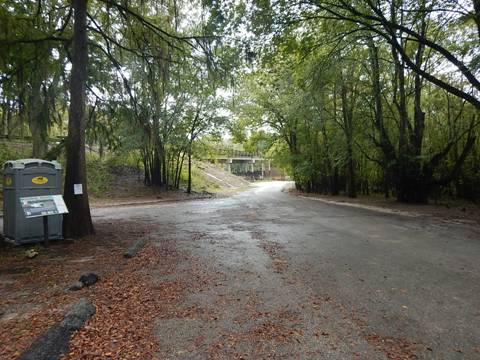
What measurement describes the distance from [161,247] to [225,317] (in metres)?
3.24

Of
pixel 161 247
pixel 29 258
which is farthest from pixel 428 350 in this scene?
pixel 29 258

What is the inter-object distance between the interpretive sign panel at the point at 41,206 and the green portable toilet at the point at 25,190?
608 millimetres

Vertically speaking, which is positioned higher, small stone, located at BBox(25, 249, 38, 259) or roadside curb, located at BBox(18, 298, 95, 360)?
roadside curb, located at BBox(18, 298, 95, 360)

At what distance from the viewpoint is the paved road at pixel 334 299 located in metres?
2.41

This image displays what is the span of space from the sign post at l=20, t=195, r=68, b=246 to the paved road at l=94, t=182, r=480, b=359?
240 cm

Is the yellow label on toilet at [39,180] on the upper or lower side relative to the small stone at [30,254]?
upper

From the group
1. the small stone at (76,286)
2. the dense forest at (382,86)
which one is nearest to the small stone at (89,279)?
the small stone at (76,286)

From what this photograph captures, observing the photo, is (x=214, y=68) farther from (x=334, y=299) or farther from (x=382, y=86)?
(x=382, y=86)

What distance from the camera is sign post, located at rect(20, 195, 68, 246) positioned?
4.84 metres

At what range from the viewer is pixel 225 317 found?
115 inches

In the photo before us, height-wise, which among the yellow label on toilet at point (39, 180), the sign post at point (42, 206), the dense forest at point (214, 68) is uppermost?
the dense forest at point (214, 68)

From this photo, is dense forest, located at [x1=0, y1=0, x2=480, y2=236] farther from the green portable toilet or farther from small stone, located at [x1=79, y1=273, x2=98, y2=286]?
small stone, located at [x1=79, y1=273, x2=98, y2=286]

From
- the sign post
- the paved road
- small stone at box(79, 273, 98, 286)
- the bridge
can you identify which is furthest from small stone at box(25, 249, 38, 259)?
the bridge

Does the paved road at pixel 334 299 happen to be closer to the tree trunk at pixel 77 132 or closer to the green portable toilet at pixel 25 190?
the tree trunk at pixel 77 132
